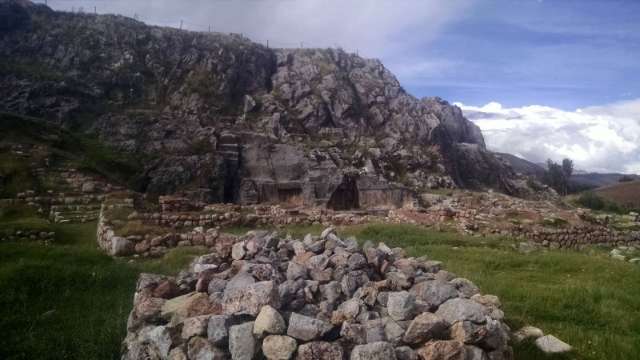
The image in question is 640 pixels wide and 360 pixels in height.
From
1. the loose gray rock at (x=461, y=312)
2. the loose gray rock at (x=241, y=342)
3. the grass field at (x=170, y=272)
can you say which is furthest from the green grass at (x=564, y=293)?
the loose gray rock at (x=241, y=342)

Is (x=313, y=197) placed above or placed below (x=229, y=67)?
below

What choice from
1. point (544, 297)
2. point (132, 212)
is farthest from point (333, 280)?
point (132, 212)

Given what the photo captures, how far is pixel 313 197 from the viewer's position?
55219 millimetres

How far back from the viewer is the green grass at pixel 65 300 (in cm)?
832

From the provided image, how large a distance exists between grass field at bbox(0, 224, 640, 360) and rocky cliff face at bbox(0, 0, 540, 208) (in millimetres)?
37904

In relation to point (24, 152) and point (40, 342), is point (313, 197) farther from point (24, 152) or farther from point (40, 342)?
point (40, 342)

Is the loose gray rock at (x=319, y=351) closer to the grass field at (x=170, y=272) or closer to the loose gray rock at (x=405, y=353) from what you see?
the loose gray rock at (x=405, y=353)

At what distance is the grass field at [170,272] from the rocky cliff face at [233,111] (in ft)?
124

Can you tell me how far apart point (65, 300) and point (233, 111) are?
70856 mm

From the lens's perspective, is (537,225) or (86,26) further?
(86,26)

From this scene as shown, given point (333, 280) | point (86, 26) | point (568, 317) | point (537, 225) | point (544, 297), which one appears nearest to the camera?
point (333, 280)

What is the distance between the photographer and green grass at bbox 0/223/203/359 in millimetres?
8320

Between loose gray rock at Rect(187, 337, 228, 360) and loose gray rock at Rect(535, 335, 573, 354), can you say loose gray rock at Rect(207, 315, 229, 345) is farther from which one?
loose gray rock at Rect(535, 335, 573, 354)

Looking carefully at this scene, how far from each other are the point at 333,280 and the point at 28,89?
69545mm
